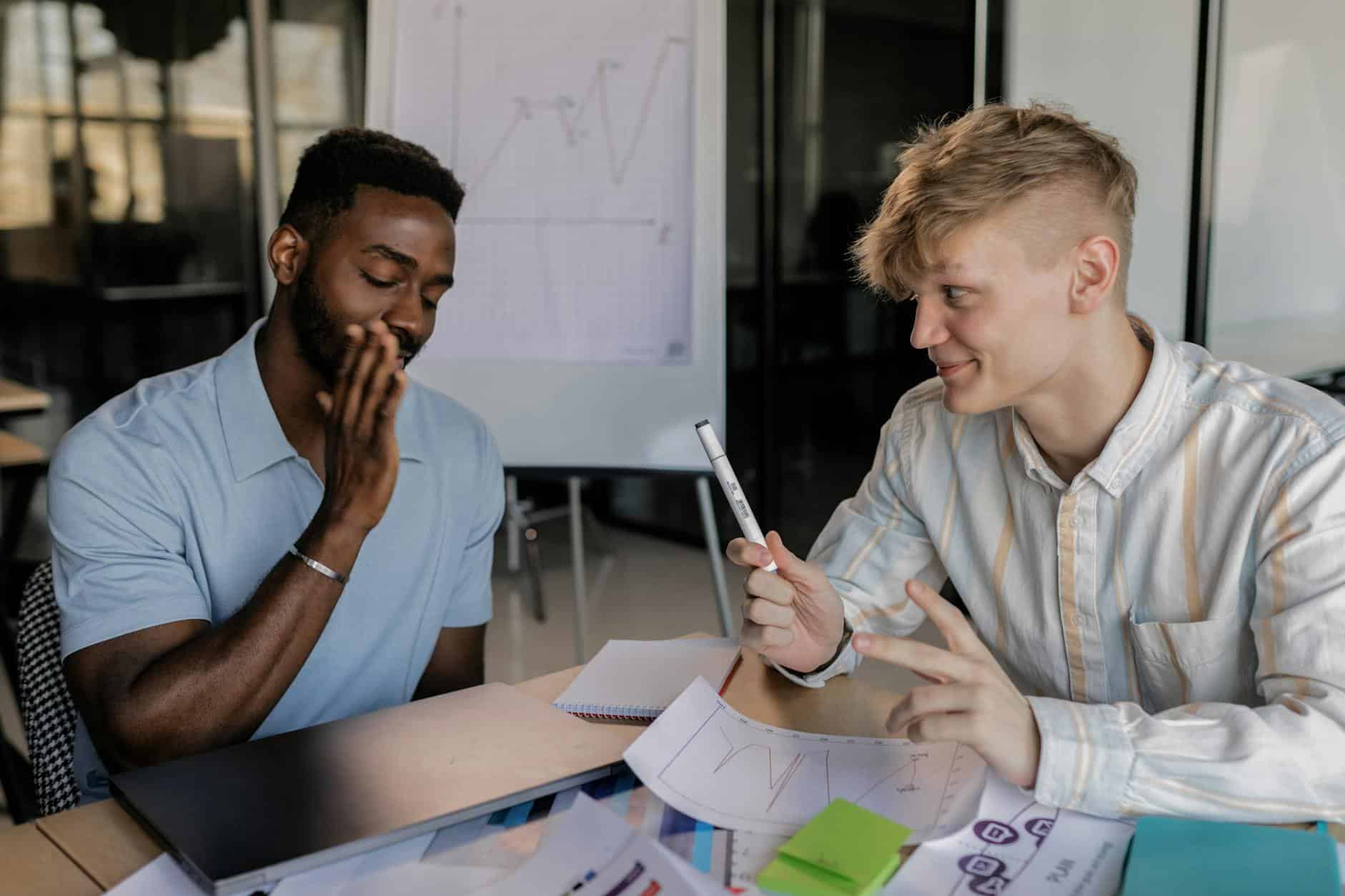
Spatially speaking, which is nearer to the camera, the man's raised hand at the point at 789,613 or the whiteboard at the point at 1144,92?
the man's raised hand at the point at 789,613

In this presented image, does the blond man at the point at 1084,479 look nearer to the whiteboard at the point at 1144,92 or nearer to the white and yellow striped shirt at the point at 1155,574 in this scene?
the white and yellow striped shirt at the point at 1155,574

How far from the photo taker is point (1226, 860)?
0.88 m

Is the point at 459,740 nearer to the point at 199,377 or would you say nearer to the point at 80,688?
the point at 80,688

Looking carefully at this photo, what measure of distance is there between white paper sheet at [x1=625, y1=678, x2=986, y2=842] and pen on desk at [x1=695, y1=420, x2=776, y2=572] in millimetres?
150

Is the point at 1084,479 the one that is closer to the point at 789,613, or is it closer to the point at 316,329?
the point at 789,613

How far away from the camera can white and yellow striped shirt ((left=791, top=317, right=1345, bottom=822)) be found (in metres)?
0.99

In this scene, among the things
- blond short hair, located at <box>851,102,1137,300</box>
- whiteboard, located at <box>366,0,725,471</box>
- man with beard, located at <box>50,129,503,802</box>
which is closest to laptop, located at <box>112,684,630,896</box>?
man with beard, located at <box>50,129,503,802</box>

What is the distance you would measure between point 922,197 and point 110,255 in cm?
392

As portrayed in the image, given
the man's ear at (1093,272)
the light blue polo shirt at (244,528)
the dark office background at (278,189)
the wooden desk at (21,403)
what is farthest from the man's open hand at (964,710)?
the dark office background at (278,189)

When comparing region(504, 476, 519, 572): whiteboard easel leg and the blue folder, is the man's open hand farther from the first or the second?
region(504, 476, 519, 572): whiteboard easel leg

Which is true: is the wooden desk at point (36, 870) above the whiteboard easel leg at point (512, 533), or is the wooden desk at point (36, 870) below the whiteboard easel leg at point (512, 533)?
above

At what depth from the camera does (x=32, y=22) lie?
426 cm

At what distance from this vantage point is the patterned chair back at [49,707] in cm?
134

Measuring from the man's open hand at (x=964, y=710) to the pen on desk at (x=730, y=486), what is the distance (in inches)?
9.0
